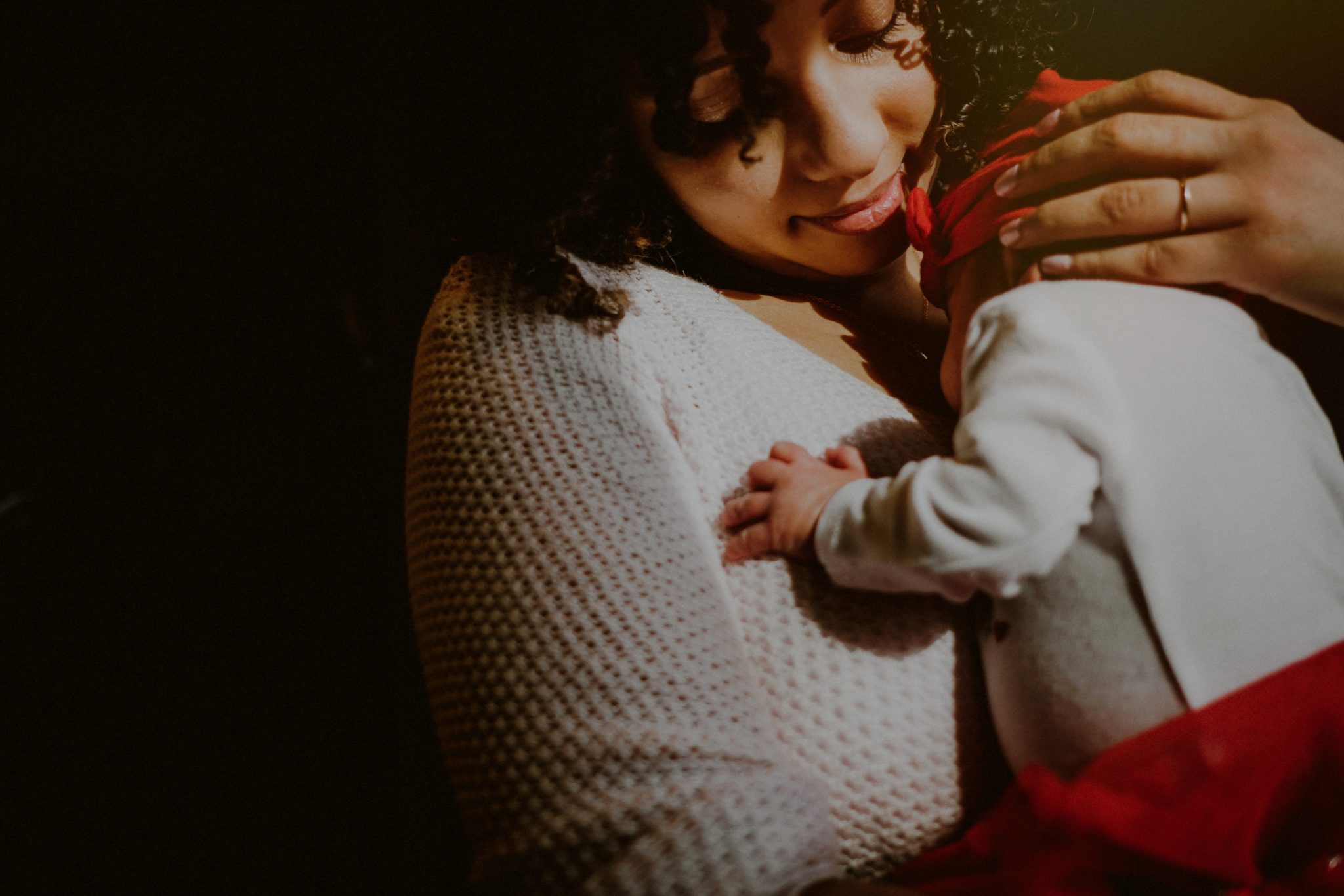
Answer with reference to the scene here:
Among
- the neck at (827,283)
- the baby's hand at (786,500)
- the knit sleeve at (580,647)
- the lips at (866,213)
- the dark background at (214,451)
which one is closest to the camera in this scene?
the knit sleeve at (580,647)

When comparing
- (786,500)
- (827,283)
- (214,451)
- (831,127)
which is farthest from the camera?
(214,451)

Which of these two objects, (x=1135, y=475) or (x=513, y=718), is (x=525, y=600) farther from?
(x=1135, y=475)

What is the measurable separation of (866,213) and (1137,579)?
1.78 ft

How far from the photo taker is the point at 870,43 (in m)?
0.80

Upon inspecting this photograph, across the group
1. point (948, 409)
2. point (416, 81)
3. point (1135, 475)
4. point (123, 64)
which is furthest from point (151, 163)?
point (1135, 475)

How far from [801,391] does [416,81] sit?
597 mm

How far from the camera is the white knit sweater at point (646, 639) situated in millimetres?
516

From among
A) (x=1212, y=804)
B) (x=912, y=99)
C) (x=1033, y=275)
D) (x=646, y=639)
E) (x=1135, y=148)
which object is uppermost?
(x=912, y=99)

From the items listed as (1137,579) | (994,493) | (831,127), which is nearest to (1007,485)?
(994,493)

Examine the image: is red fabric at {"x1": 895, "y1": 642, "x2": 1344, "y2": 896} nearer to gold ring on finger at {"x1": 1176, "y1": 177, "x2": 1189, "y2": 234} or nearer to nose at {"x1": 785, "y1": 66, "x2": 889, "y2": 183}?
gold ring on finger at {"x1": 1176, "y1": 177, "x2": 1189, "y2": 234}

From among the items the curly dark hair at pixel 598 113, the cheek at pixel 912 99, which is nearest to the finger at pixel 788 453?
the curly dark hair at pixel 598 113

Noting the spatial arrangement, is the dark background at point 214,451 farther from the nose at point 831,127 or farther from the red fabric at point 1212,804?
the red fabric at point 1212,804

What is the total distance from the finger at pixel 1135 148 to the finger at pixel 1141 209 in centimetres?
2

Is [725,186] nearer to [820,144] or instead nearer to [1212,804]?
[820,144]
